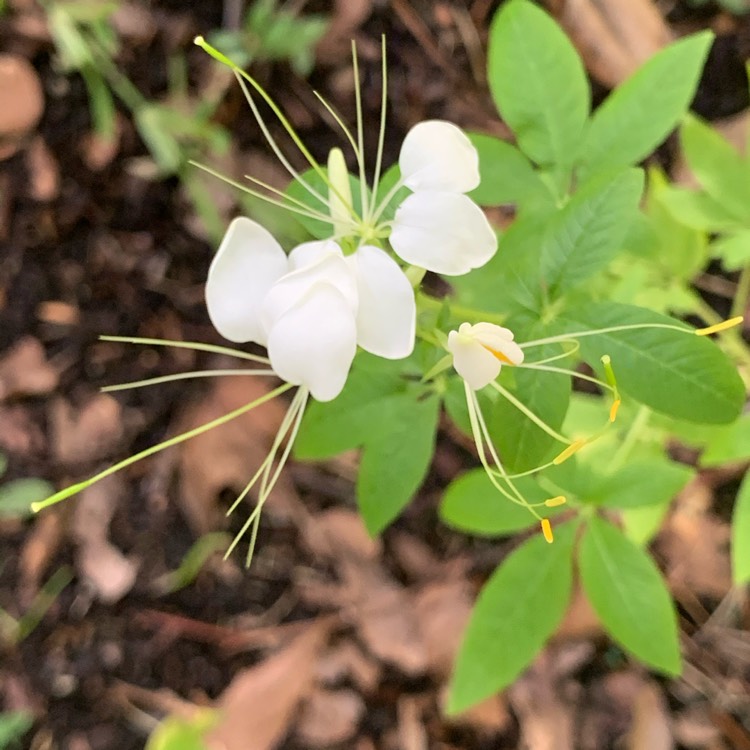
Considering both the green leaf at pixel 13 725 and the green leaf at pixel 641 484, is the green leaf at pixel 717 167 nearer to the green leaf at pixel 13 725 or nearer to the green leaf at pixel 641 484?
the green leaf at pixel 641 484

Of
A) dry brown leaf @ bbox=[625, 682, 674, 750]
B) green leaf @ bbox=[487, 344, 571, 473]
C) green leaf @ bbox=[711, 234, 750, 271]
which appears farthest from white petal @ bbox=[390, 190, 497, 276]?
dry brown leaf @ bbox=[625, 682, 674, 750]

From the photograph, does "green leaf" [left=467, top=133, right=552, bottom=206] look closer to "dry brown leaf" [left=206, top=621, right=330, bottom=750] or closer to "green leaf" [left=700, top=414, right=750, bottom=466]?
"green leaf" [left=700, top=414, right=750, bottom=466]

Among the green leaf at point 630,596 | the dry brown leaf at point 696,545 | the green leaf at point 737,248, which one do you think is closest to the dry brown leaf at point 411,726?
the dry brown leaf at point 696,545

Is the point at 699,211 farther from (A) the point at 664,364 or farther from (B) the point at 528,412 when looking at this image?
(B) the point at 528,412

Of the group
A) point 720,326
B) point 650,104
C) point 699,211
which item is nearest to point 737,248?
point 699,211

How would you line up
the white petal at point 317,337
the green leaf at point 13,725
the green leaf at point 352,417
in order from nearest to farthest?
the white petal at point 317,337
the green leaf at point 352,417
the green leaf at point 13,725
